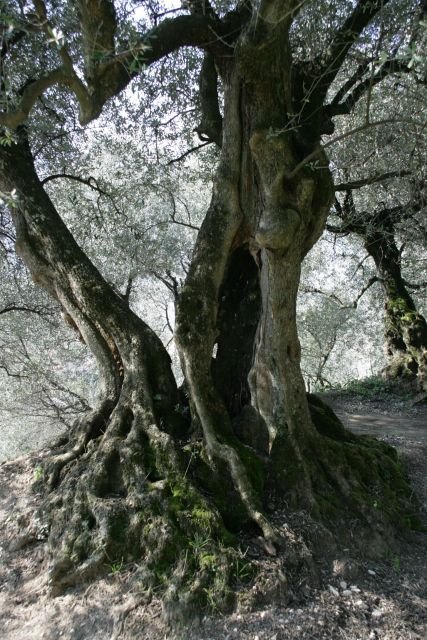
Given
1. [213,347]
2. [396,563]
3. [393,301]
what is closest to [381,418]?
[393,301]

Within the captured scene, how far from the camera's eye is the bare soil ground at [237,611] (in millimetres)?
3586

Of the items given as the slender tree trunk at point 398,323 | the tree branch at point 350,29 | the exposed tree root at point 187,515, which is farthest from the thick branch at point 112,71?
the slender tree trunk at point 398,323

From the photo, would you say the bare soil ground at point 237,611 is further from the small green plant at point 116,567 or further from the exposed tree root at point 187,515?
the exposed tree root at point 187,515

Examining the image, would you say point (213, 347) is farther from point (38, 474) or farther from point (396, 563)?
point (396, 563)

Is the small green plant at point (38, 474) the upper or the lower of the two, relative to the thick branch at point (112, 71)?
lower

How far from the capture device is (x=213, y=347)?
5.98m

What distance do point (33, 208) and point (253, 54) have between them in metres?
3.27

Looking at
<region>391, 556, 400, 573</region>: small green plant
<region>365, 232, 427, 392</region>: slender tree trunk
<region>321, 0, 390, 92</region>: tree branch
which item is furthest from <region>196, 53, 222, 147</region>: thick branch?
<region>365, 232, 427, 392</region>: slender tree trunk

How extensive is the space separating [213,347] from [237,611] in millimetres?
2962

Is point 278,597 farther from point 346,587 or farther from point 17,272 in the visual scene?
point 17,272

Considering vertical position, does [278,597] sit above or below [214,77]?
below

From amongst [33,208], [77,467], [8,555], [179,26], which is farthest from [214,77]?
[8,555]

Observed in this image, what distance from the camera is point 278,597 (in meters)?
3.87

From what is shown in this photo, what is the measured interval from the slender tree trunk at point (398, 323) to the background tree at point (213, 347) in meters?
6.90
